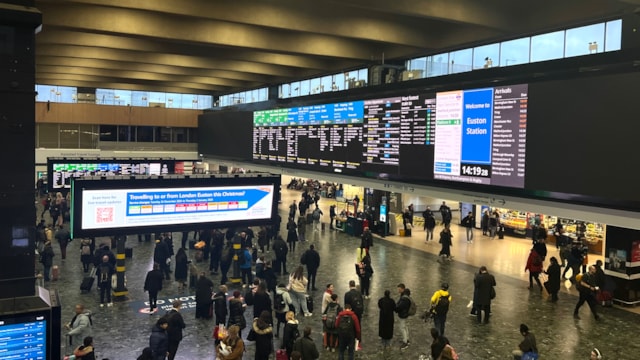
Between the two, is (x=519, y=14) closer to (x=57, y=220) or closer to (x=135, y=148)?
(x=57, y=220)

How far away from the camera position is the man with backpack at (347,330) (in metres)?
9.13

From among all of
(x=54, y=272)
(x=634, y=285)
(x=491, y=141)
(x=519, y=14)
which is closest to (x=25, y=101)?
(x=491, y=141)

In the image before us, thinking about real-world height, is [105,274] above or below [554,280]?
above

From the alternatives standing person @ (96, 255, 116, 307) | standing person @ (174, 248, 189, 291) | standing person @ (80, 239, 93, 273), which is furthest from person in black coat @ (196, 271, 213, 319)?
standing person @ (80, 239, 93, 273)

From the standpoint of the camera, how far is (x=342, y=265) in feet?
56.2

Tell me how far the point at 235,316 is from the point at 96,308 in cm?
464

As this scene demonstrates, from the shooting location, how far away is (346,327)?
912 centimetres

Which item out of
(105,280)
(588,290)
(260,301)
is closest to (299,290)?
(260,301)

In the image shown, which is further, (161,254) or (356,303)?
(161,254)

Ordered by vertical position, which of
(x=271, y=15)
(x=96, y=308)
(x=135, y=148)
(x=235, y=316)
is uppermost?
(x=271, y=15)

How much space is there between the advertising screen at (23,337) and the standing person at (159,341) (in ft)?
9.70

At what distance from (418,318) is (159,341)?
6368 millimetres

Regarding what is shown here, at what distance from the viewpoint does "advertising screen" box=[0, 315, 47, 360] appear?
16.7 feet

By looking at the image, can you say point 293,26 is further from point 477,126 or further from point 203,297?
point 203,297
